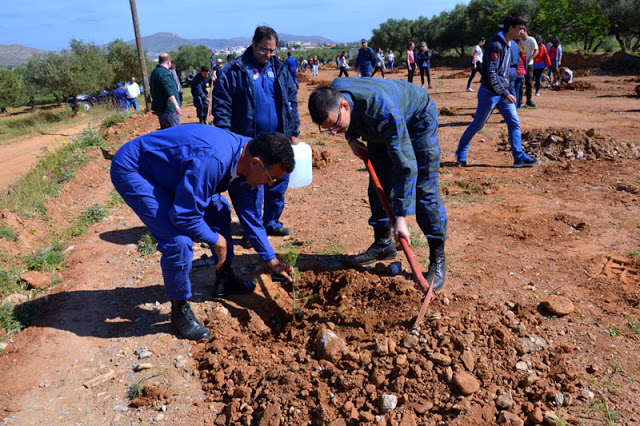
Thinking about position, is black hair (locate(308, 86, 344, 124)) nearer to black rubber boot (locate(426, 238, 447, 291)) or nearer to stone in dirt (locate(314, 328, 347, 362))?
stone in dirt (locate(314, 328, 347, 362))

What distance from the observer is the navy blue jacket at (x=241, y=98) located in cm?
392

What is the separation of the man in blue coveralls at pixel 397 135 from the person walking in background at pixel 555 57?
1217cm

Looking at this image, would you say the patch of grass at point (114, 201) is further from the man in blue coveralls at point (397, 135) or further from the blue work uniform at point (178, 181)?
the man in blue coveralls at point (397, 135)

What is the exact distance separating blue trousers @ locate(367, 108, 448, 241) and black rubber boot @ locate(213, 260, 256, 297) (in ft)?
4.67

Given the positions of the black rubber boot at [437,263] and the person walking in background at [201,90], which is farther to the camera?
the person walking in background at [201,90]

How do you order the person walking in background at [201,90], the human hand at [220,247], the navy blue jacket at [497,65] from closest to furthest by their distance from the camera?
the human hand at [220,247], the navy blue jacket at [497,65], the person walking in background at [201,90]

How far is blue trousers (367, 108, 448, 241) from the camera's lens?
319 centimetres

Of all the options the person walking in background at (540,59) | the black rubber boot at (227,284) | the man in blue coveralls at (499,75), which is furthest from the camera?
the person walking in background at (540,59)

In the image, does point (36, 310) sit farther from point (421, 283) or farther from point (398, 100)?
point (398, 100)

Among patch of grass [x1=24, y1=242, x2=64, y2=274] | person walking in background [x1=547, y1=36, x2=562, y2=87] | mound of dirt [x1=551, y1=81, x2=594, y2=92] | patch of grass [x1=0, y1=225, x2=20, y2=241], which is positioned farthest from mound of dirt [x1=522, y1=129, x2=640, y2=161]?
mound of dirt [x1=551, y1=81, x2=594, y2=92]

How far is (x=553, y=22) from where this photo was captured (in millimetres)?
24391

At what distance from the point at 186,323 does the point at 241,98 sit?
2.05 metres

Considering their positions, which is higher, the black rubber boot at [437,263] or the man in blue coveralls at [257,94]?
the man in blue coveralls at [257,94]

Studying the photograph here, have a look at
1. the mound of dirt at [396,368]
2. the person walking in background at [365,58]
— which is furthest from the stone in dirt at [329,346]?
the person walking in background at [365,58]
